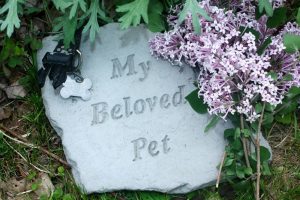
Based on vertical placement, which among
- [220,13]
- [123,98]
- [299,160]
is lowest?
[299,160]

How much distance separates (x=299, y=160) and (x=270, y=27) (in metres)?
0.60

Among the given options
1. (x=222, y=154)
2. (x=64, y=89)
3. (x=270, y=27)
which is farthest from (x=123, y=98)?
(x=270, y=27)

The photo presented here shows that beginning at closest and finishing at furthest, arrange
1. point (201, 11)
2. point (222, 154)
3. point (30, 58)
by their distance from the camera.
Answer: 1. point (201, 11)
2. point (222, 154)
3. point (30, 58)

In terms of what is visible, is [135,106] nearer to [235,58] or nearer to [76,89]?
[76,89]

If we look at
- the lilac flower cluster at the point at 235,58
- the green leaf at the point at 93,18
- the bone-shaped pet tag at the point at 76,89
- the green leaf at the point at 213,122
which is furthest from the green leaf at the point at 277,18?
the bone-shaped pet tag at the point at 76,89

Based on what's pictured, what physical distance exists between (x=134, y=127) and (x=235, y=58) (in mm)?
542

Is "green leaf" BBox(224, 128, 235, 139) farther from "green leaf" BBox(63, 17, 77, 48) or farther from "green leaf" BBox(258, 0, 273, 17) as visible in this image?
"green leaf" BBox(63, 17, 77, 48)

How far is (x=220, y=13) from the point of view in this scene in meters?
2.57

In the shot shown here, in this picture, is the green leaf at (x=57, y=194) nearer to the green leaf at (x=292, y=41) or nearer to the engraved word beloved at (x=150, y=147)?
the engraved word beloved at (x=150, y=147)

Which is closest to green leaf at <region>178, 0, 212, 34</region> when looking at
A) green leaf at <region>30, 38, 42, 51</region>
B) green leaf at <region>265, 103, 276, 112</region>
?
green leaf at <region>265, 103, 276, 112</region>

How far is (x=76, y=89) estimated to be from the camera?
2.74m

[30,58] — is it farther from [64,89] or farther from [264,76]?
[264,76]

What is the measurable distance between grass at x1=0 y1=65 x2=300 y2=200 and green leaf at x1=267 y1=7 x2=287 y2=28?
18.5 inches

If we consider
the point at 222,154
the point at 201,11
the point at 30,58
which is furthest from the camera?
the point at 30,58
